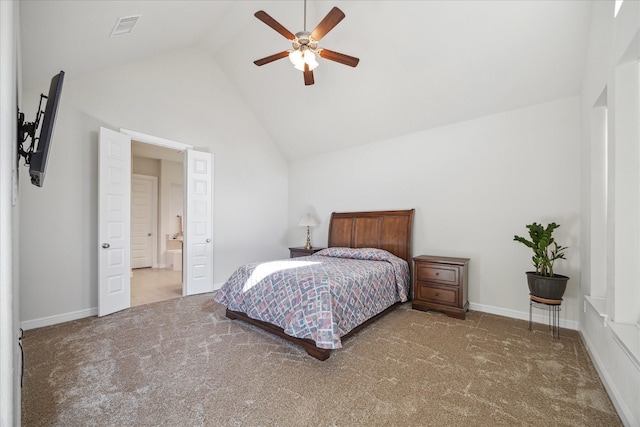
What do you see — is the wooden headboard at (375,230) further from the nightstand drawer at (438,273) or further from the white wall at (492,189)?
the nightstand drawer at (438,273)

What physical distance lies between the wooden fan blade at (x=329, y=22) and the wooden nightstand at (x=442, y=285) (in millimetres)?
2842

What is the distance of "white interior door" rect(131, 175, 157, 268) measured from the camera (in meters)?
6.60

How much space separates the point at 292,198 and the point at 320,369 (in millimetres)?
4112

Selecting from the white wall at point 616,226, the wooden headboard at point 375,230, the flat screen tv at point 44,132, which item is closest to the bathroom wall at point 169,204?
the wooden headboard at point 375,230

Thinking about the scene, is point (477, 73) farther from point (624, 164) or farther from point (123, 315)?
point (123, 315)

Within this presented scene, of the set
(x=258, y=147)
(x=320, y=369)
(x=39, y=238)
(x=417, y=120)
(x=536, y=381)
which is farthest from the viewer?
(x=258, y=147)

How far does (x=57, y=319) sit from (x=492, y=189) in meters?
5.48

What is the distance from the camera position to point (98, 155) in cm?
339

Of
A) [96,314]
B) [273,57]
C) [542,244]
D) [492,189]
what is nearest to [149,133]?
[273,57]

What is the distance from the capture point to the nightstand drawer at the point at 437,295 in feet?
11.1

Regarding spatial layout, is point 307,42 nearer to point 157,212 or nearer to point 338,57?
point 338,57

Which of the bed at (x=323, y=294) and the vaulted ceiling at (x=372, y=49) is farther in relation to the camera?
the vaulted ceiling at (x=372, y=49)

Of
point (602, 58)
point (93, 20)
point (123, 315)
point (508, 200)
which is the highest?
point (93, 20)

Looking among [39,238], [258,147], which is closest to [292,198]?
[258,147]
